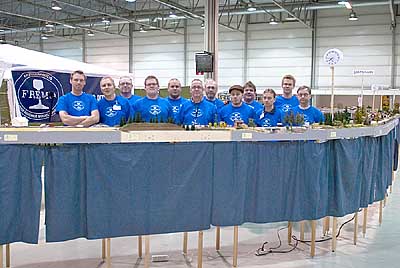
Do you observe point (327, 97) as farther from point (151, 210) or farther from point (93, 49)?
point (151, 210)

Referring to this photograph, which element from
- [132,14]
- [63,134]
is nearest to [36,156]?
[63,134]

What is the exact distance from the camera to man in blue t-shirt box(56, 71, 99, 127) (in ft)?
12.4

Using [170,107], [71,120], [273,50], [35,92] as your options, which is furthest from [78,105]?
[273,50]

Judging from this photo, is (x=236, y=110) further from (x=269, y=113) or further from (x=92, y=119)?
(x=92, y=119)

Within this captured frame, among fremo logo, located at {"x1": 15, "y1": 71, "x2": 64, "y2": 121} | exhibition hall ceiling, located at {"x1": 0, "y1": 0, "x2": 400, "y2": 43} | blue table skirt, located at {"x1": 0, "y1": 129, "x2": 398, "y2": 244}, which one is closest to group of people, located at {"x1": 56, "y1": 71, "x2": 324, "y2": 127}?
blue table skirt, located at {"x1": 0, "y1": 129, "x2": 398, "y2": 244}

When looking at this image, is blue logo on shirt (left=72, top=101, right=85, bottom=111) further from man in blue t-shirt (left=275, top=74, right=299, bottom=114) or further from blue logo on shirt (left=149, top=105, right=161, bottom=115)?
man in blue t-shirt (left=275, top=74, right=299, bottom=114)

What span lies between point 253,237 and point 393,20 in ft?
48.7

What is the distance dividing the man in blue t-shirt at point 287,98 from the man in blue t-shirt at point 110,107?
1.57 metres

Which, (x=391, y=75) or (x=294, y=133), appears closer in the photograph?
(x=294, y=133)

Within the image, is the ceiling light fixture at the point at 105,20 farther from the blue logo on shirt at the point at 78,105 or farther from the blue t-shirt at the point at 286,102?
the blue logo on shirt at the point at 78,105

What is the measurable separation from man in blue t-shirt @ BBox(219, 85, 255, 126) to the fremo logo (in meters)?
3.61

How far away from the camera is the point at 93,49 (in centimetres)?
2234

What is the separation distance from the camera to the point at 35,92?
7.07 metres

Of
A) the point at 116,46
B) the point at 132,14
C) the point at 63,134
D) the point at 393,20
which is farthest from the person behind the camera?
the point at 116,46
